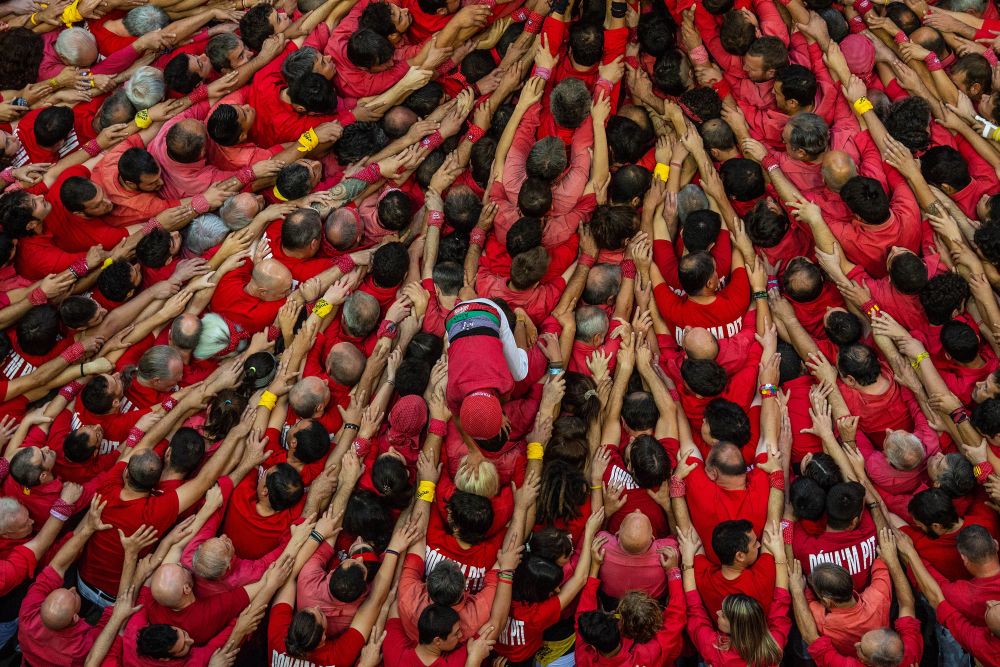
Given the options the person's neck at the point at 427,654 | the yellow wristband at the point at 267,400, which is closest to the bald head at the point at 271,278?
the yellow wristband at the point at 267,400

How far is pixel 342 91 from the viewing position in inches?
328

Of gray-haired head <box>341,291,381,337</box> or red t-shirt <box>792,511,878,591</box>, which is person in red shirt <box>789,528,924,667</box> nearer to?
red t-shirt <box>792,511,878,591</box>

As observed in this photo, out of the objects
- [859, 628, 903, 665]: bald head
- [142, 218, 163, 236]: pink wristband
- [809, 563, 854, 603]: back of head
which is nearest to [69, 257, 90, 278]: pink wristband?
[142, 218, 163, 236]: pink wristband

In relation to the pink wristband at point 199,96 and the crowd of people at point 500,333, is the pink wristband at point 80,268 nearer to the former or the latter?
the crowd of people at point 500,333

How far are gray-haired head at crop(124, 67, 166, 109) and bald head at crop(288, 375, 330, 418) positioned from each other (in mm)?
3006

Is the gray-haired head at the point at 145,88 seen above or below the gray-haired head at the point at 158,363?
above

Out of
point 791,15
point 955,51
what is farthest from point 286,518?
point 955,51

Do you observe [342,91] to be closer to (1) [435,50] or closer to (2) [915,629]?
(1) [435,50]

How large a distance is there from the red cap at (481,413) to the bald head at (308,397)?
1.32 m

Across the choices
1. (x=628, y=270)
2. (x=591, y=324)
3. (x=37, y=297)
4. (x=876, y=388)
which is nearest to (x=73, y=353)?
(x=37, y=297)

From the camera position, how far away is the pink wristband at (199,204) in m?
7.82

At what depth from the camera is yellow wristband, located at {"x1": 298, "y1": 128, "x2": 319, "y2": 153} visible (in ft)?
26.1

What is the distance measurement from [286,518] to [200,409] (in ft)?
3.76

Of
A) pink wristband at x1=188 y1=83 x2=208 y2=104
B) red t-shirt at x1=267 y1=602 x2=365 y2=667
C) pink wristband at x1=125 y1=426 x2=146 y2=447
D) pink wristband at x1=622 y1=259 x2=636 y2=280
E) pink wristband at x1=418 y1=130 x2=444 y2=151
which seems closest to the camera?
red t-shirt at x1=267 y1=602 x2=365 y2=667
